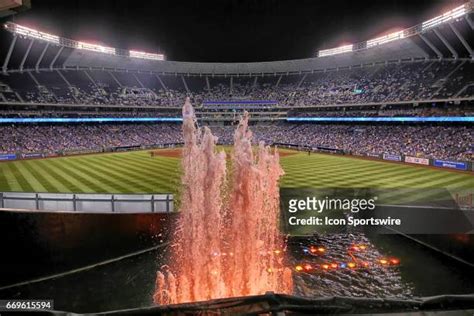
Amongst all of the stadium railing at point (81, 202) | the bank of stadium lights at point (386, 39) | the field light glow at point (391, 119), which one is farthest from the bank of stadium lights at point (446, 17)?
the stadium railing at point (81, 202)

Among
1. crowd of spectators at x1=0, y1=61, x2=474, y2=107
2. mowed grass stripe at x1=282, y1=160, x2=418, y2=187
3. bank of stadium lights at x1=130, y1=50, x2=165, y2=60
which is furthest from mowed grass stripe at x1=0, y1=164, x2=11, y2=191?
bank of stadium lights at x1=130, y1=50, x2=165, y2=60

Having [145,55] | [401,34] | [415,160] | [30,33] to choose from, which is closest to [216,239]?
[415,160]

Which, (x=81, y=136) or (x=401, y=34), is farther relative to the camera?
(x=81, y=136)

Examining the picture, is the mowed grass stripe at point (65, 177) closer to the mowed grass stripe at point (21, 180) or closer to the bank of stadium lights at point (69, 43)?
the mowed grass stripe at point (21, 180)

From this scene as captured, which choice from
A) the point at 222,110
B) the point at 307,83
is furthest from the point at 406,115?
the point at 222,110

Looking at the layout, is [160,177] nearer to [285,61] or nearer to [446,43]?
[446,43]

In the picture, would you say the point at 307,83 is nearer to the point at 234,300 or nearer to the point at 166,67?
the point at 166,67

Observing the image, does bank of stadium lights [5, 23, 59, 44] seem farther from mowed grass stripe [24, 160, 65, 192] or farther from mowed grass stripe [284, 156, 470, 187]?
mowed grass stripe [284, 156, 470, 187]
